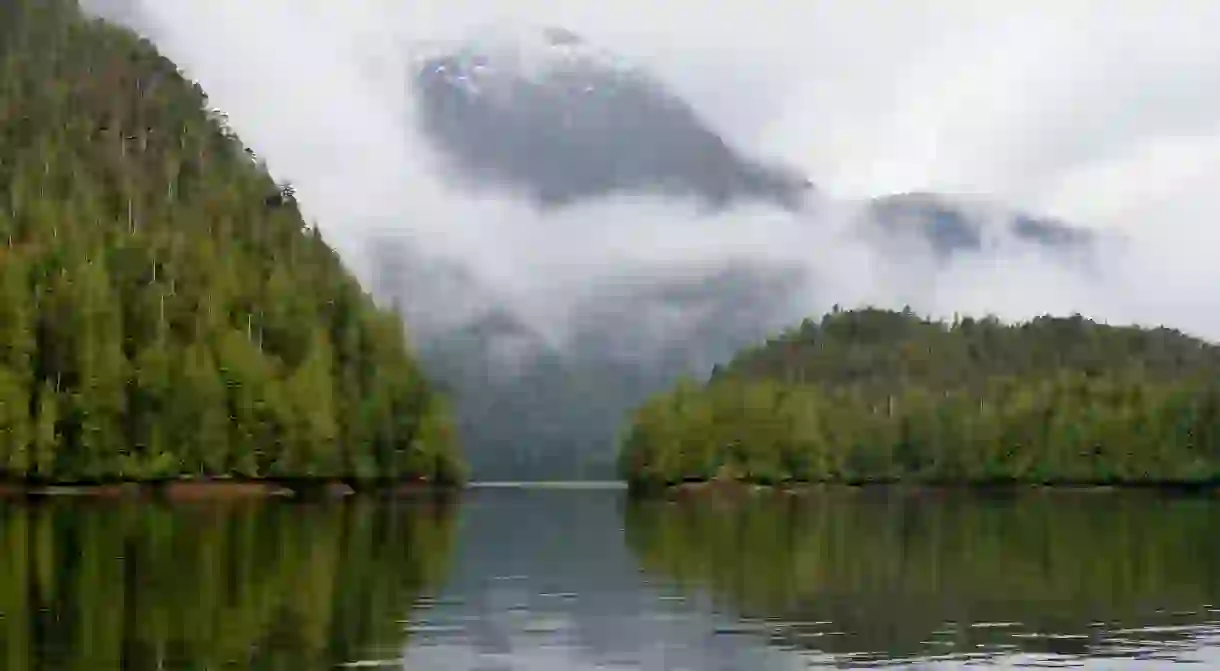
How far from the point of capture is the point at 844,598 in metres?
54.5

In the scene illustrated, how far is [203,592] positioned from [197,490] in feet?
334

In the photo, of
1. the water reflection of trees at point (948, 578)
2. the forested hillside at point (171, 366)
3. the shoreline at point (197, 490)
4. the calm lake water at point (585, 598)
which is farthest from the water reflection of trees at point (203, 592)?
the forested hillside at point (171, 366)

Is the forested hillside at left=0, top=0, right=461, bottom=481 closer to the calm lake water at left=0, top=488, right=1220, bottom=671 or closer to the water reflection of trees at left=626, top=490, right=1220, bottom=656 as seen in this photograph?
the calm lake water at left=0, top=488, right=1220, bottom=671

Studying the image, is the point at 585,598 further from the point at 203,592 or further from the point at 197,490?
the point at 197,490

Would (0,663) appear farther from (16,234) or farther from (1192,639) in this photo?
(16,234)

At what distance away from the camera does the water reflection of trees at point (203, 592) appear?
37.8 metres

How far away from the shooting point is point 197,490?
14962cm

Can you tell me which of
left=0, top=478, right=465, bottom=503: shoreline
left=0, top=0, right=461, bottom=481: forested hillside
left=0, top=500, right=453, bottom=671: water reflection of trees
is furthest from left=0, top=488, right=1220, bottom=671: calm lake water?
left=0, top=0, right=461, bottom=481: forested hillside

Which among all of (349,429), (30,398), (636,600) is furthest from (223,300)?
(636,600)

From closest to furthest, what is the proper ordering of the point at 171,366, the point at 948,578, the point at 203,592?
1. the point at 203,592
2. the point at 948,578
3. the point at 171,366

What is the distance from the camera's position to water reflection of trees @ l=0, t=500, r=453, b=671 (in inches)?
1489

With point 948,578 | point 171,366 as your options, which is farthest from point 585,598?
point 171,366

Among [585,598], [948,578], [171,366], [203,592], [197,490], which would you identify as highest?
[171,366]

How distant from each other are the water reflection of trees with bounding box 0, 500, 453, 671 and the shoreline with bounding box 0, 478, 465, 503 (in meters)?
42.3
